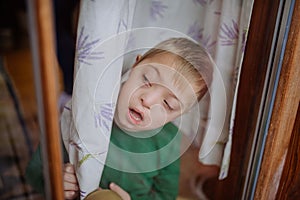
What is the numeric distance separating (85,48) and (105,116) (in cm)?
13

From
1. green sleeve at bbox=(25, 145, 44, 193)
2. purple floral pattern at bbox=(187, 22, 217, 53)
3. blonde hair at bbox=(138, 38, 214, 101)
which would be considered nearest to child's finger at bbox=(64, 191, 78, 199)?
green sleeve at bbox=(25, 145, 44, 193)

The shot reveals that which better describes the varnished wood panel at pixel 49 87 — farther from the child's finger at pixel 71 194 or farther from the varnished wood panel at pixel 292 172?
the varnished wood panel at pixel 292 172

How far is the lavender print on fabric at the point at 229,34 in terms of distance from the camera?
80cm

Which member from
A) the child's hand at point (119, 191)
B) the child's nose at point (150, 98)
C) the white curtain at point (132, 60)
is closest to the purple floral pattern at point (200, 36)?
the white curtain at point (132, 60)

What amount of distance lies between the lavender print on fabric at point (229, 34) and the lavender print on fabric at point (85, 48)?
0.29 metres

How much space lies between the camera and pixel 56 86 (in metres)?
0.48

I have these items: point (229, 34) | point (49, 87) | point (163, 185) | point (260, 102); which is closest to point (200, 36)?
point (229, 34)

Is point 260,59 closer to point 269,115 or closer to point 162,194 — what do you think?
point 269,115

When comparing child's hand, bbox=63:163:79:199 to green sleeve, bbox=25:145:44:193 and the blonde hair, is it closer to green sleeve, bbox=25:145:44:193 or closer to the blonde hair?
green sleeve, bbox=25:145:44:193

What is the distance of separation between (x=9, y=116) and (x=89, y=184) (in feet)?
0.85

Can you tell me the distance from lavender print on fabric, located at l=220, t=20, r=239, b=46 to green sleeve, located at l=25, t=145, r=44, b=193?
0.45m

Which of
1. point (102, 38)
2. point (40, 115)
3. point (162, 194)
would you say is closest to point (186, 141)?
point (162, 194)

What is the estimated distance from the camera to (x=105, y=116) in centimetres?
71

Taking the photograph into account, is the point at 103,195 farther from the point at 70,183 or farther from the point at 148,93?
the point at 148,93
